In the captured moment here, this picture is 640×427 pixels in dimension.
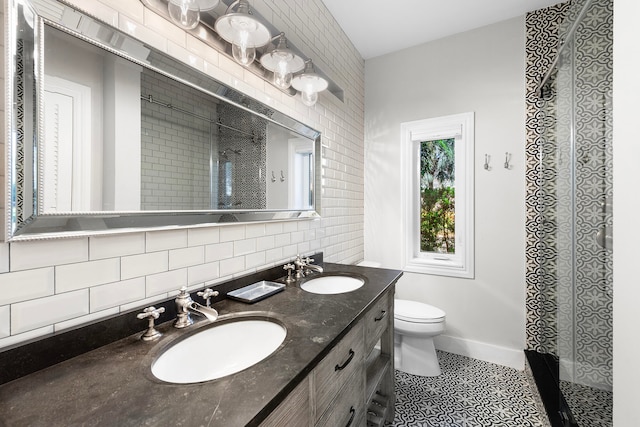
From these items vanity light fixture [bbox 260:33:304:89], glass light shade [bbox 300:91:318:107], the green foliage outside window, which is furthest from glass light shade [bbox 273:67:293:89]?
the green foliage outside window

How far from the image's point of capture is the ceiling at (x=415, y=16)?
2.09 metres

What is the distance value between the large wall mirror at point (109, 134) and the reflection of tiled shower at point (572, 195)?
1731 millimetres

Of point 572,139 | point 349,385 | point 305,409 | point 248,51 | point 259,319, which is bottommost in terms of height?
point 349,385

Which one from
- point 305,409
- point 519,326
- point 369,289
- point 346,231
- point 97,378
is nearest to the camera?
point 97,378

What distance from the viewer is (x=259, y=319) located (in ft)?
3.31

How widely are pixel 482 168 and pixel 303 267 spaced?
1775 mm

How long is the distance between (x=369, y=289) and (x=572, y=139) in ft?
5.00

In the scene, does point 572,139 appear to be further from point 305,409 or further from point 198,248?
point 198,248

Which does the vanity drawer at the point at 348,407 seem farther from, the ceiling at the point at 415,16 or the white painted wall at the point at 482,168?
the ceiling at the point at 415,16

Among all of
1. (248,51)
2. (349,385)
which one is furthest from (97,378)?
(248,51)

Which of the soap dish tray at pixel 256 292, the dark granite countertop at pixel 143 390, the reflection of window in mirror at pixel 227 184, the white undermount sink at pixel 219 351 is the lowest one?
the white undermount sink at pixel 219 351

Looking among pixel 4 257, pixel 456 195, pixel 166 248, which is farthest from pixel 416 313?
pixel 4 257

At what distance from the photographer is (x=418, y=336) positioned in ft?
6.82

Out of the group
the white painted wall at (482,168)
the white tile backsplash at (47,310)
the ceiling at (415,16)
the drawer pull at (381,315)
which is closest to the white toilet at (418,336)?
the white painted wall at (482,168)
